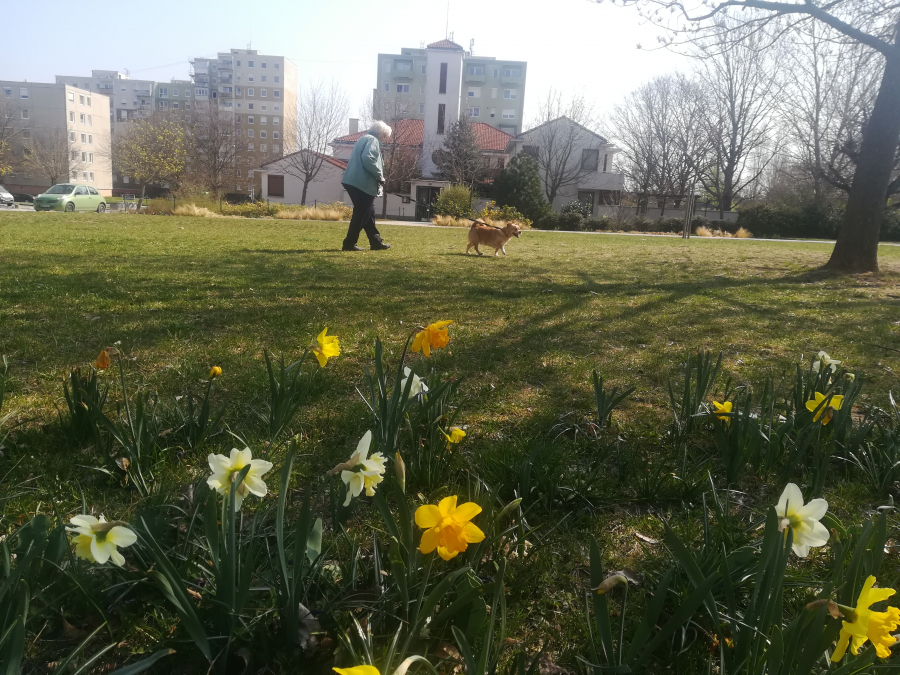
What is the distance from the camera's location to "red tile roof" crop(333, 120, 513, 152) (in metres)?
47.3

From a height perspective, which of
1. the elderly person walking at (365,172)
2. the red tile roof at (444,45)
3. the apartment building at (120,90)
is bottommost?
the elderly person walking at (365,172)

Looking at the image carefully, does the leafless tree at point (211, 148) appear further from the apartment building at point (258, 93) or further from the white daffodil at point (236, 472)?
the white daffodil at point (236, 472)

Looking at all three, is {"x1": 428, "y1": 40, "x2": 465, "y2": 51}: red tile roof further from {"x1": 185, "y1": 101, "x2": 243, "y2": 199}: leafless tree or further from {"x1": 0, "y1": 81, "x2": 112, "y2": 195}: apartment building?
{"x1": 0, "y1": 81, "x2": 112, "y2": 195}: apartment building

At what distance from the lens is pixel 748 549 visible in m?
Result: 1.28

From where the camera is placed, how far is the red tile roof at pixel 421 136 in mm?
47281

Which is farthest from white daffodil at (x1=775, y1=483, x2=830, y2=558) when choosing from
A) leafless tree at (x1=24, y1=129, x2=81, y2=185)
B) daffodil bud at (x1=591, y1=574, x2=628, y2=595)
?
leafless tree at (x1=24, y1=129, x2=81, y2=185)

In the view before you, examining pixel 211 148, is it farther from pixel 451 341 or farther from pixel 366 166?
pixel 451 341

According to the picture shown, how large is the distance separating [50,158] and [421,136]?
40430mm

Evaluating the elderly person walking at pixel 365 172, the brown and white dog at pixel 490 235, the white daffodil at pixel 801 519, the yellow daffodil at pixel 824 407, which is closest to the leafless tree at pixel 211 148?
the brown and white dog at pixel 490 235

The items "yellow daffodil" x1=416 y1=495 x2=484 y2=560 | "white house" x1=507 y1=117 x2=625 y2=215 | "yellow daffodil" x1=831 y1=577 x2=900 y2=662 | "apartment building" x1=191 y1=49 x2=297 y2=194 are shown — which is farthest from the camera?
"apartment building" x1=191 y1=49 x2=297 y2=194

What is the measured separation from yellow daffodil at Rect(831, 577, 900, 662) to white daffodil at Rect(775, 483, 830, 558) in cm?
17

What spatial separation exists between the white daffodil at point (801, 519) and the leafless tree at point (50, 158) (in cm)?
7137

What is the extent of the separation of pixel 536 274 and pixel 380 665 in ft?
25.2

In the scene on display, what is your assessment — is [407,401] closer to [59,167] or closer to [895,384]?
[895,384]
